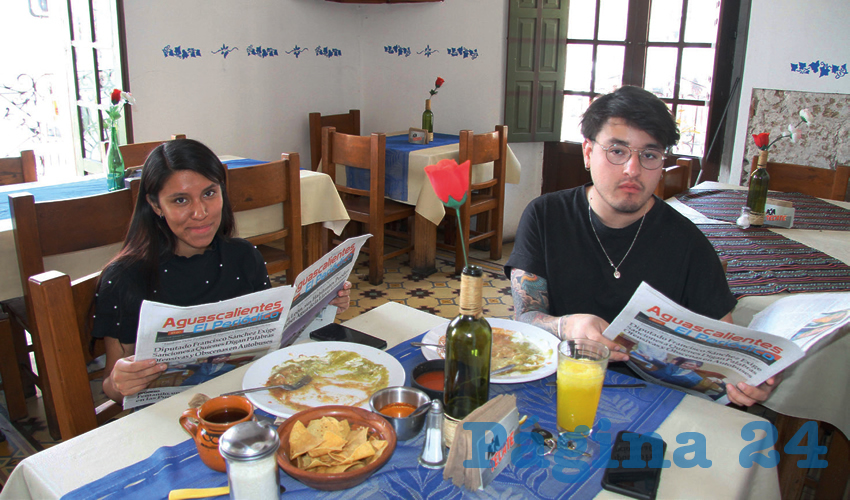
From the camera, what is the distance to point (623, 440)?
0.87 meters

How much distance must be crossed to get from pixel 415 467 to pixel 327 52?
428 centimetres

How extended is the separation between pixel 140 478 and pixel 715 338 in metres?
0.85

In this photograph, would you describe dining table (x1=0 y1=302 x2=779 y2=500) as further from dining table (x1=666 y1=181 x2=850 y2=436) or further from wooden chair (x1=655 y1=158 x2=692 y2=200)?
wooden chair (x1=655 y1=158 x2=692 y2=200)

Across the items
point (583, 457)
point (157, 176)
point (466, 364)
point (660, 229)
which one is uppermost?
point (157, 176)

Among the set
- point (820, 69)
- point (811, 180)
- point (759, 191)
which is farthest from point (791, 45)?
point (759, 191)

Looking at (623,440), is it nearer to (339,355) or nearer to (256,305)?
(339,355)

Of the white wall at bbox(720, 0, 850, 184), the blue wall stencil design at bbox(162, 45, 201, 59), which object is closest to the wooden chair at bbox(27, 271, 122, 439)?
the blue wall stencil design at bbox(162, 45, 201, 59)

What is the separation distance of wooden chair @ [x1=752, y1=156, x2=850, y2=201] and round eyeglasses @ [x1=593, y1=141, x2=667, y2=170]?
1.76 meters

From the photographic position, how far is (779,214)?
7.02 feet

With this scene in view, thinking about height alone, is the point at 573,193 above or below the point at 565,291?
above

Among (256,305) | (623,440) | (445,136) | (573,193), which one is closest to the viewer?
(623,440)

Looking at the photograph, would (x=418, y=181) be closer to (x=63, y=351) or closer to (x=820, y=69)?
(x=820, y=69)

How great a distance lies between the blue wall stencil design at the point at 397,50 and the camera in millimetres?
4575

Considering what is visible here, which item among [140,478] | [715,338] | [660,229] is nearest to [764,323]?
[660,229]
